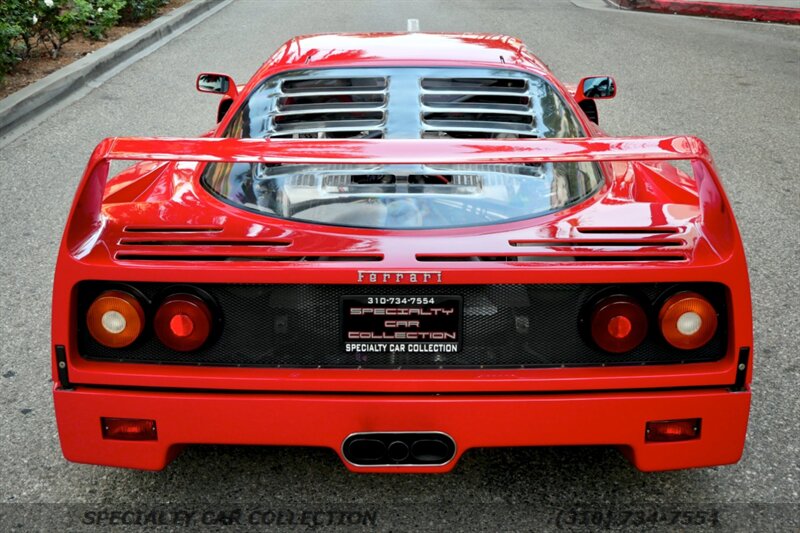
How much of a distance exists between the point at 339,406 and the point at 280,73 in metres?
1.72

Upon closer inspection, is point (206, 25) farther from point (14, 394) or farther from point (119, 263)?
point (119, 263)

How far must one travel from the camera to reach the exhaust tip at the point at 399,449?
265 centimetres

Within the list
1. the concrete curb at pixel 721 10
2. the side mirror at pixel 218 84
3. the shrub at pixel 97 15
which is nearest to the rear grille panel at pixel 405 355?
the side mirror at pixel 218 84

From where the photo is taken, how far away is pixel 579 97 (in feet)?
15.2

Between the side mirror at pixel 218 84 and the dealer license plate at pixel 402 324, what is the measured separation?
8.20ft

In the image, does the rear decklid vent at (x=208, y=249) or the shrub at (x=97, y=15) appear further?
the shrub at (x=97, y=15)

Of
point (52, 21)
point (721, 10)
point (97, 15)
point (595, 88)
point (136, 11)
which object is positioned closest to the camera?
point (595, 88)

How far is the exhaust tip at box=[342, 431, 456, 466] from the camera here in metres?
2.65

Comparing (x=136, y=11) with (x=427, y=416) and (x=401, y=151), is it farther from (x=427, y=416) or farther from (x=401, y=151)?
(x=427, y=416)

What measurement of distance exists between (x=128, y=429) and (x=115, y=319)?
312 millimetres

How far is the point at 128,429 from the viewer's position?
2.69 m

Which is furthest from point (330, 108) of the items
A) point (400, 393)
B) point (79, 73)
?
point (79, 73)

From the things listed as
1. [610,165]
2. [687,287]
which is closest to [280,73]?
[610,165]

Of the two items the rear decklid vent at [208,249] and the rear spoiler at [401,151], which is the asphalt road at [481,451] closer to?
the rear decklid vent at [208,249]
